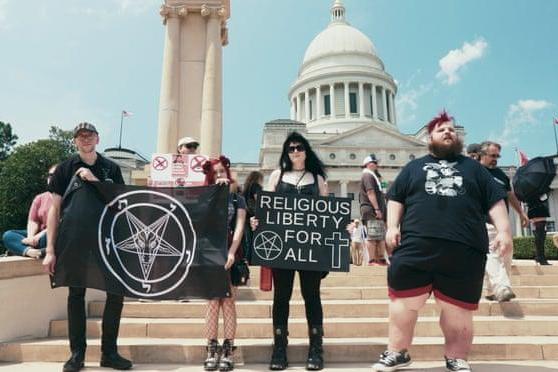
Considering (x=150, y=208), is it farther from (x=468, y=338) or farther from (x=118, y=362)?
(x=468, y=338)

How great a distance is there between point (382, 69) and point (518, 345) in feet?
255

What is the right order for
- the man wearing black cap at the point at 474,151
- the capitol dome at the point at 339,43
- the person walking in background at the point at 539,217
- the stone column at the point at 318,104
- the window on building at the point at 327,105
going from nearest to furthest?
the man wearing black cap at the point at 474,151 → the person walking in background at the point at 539,217 → the stone column at the point at 318,104 → the window on building at the point at 327,105 → the capitol dome at the point at 339,43

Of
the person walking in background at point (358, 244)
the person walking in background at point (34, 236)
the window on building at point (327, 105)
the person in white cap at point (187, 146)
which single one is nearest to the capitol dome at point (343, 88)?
the window on building at point (327, 105)

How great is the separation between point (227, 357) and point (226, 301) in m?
0.53

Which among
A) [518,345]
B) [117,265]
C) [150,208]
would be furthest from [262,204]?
[518,345]

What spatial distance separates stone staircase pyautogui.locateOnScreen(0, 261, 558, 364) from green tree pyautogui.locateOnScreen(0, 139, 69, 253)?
1592 inches

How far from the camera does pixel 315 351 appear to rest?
13.0 ft

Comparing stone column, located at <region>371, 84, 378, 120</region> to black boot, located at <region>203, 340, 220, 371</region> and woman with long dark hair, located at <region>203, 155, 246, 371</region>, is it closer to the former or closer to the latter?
woman with long dark hair, located at <region>203, 155, 246, 371</region>

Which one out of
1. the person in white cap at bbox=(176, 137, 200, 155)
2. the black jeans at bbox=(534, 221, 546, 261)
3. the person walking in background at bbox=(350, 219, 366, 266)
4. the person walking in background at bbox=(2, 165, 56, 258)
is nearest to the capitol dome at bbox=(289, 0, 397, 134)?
the person walking in background at bbox=(350, 219, 366, 266)

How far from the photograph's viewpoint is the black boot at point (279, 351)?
3947 millimetres

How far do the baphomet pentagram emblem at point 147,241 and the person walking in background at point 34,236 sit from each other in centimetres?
145

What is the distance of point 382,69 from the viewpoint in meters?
76.4

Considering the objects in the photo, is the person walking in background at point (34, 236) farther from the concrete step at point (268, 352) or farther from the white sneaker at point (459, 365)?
the white sneaker at point (459, 365)

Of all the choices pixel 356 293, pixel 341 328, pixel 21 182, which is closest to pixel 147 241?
pixel 341 328
